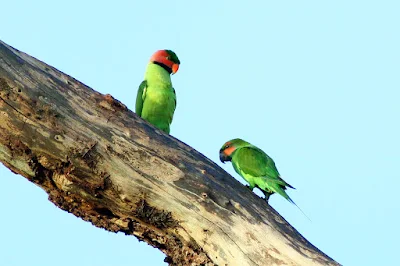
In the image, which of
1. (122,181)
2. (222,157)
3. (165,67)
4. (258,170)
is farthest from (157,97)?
(122,181)

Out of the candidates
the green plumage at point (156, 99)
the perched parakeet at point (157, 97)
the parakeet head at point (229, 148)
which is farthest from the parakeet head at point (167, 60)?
the parakeet head at point (229, 148)

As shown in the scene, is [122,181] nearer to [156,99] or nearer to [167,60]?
[156,99]

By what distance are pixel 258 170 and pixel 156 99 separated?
7.73ft

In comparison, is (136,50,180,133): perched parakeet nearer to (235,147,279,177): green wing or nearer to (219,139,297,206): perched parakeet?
(219,139,297,206): perched parakeet

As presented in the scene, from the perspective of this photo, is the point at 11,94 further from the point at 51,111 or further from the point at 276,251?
the point at 276,251

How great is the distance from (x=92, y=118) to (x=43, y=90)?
50 centimetres

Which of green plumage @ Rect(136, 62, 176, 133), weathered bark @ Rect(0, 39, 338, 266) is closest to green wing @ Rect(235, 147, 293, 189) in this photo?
weathered bark @ Rect(0, 39, 338, 266)

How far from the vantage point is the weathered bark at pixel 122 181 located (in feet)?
15.5

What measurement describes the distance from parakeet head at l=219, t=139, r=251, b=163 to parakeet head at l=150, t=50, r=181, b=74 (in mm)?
1791

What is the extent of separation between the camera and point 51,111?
15.8 ft

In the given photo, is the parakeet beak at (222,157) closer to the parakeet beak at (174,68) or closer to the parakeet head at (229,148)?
the parakeet head at (229,148)

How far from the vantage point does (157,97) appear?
817 centimetres

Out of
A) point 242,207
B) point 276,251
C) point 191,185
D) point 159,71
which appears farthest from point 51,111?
point 159,71

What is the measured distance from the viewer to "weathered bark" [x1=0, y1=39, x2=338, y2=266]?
15.5 feet
